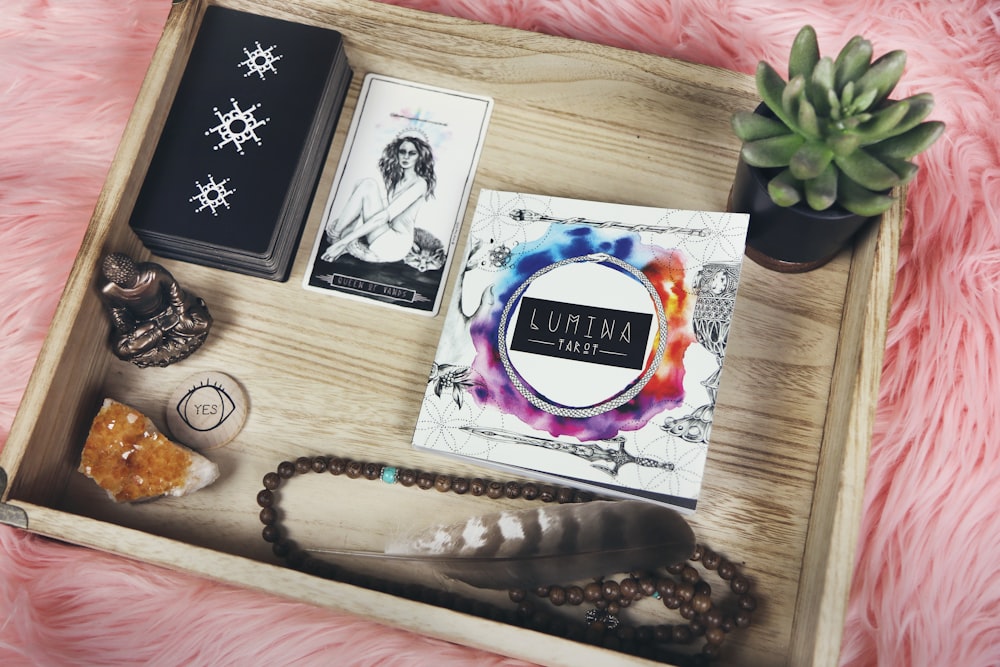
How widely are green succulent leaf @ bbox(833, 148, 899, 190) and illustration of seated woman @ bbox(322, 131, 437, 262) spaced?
43 centimetres

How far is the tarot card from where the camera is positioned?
2.68 ft

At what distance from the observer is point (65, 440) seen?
760 millimetres

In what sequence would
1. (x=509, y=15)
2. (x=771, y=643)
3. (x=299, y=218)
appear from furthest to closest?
1. (x=509, y=15)
2. (x=299, y=218)
3. (x=771, y=643)

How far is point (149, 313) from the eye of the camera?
752mm

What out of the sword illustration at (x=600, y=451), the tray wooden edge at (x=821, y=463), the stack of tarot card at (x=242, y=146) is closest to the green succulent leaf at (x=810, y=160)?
the tray wooden edge at (x=821, y=463)

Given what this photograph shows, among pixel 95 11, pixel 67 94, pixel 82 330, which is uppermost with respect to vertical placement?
Answer: pixel 95 11

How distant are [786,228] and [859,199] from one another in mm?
81

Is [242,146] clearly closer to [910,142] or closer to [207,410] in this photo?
[207,410]

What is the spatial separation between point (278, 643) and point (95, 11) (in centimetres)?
84

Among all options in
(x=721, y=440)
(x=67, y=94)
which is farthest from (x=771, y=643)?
(x=67, y=94)

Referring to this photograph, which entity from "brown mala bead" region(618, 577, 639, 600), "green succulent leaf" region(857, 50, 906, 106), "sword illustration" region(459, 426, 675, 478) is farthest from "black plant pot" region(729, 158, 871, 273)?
"brown mala bead" region(618, 577, 639, 600)

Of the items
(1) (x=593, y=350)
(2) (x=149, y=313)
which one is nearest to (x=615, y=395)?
(1) (x=593, y=350)

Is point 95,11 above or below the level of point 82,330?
above

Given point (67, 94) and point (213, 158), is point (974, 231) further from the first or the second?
point (67, 94)
